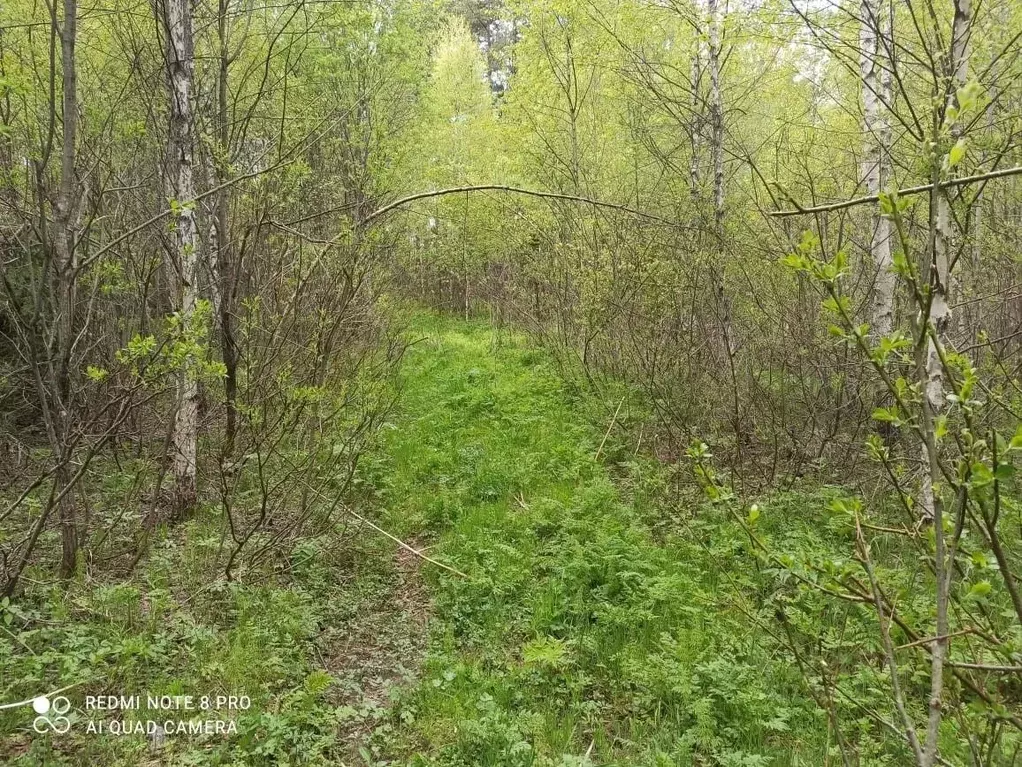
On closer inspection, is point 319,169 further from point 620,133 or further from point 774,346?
point 774,346

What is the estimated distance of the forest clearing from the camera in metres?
2.44

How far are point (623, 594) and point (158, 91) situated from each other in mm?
5708

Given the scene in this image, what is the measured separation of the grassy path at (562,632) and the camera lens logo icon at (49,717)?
4.64 ft

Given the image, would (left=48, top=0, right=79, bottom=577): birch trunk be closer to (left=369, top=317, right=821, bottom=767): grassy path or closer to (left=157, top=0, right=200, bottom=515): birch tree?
(left=157, top=0, right=200, bottom=515): birch tree

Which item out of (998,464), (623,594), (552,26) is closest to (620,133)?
(552,26)

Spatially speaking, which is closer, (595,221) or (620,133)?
(595,221)

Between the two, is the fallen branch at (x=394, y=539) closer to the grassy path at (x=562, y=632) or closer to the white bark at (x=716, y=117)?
the grassy path at (x=562, y=632)

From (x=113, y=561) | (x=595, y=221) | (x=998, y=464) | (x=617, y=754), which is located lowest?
(x=617, y=754)

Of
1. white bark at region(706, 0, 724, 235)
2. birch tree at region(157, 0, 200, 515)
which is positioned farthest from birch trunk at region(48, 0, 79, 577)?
white bark at region(706, 0, 724, 235)

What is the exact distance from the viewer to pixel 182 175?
14.9 feet

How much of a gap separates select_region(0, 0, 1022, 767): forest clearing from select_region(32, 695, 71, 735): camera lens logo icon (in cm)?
2

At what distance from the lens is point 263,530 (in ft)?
14.7

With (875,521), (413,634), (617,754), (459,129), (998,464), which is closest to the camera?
(998,464)

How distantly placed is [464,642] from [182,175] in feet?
13.0
